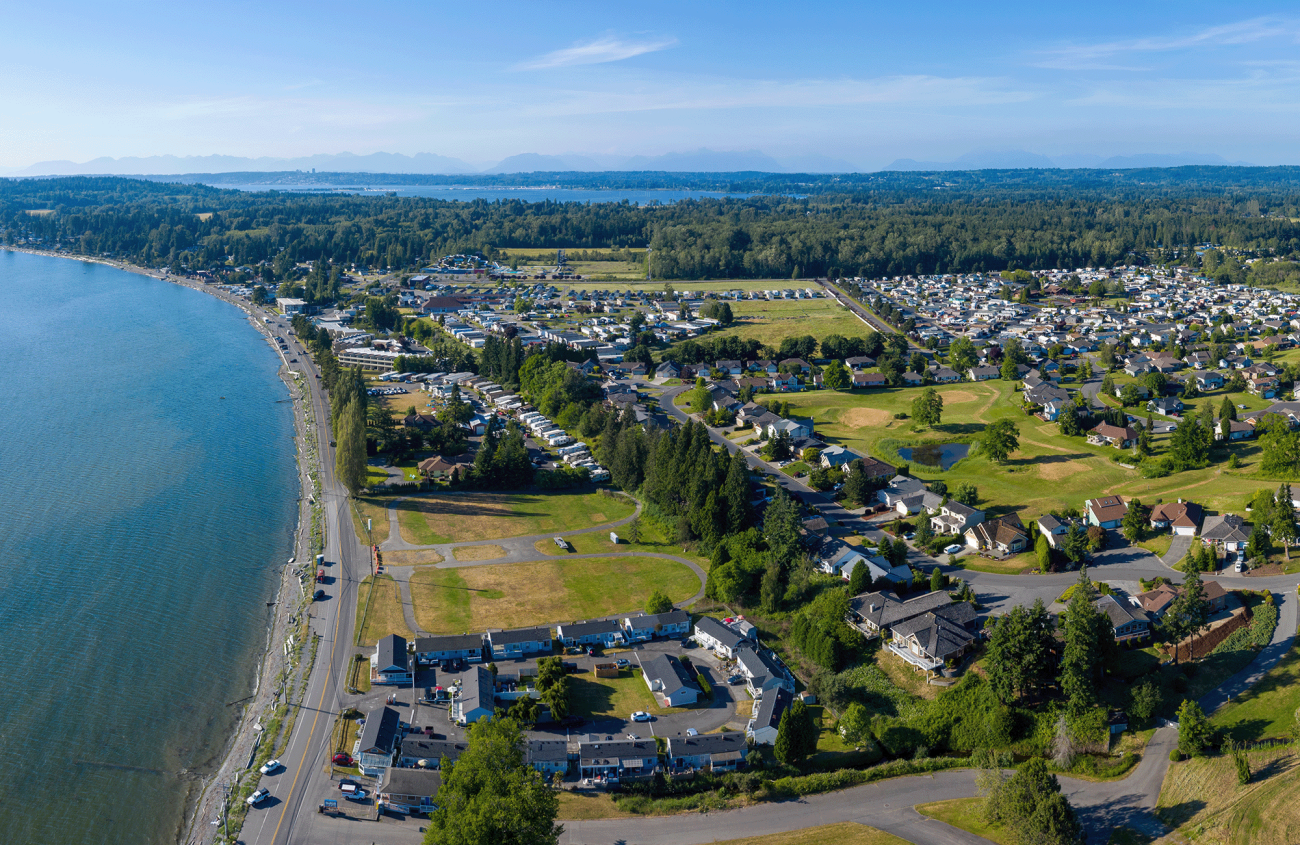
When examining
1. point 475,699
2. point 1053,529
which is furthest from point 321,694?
point 1053,529

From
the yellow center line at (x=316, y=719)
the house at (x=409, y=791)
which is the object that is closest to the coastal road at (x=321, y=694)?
the yellow center line at (x=316, y=719)

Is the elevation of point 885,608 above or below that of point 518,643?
above

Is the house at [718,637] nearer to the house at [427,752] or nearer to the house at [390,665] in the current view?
the house at [427,752]

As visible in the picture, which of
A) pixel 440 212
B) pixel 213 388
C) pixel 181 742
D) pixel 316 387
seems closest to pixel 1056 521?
pixel 181 742

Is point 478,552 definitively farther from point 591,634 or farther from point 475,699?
point 475,699

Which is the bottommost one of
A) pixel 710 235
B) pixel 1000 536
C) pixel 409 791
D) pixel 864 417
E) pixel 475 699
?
pixel 409 791

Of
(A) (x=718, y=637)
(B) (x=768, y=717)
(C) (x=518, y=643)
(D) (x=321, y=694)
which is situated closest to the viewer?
(B) (x=768, y=717)
